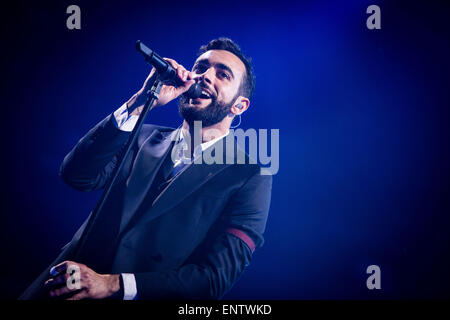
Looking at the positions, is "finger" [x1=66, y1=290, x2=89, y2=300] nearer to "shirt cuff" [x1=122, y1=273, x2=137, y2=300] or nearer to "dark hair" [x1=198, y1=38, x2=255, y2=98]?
"shirt cuff" [x1=122, y1=273, x2=137, y2=300]

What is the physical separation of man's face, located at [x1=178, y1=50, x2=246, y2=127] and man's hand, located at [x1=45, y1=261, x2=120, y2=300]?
3.70ft

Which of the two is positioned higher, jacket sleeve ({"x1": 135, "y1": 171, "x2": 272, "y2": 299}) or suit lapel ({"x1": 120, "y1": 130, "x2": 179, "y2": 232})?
suit lapel ({"x1": 120, "y1": 130, "x2": 179, "y2": 232})

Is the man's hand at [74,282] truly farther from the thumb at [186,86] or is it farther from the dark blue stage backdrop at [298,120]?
the thumb at [186,86]

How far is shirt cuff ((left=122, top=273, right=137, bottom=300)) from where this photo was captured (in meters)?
1.43

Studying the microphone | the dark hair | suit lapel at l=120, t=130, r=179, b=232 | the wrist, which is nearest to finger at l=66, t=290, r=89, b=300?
the wrist

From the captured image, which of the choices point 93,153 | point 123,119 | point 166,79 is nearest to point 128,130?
point 123,119

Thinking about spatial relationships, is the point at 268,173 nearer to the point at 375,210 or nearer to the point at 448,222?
the point at 375,210

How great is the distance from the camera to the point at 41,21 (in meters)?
2.20

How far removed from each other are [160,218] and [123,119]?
0.58 meters

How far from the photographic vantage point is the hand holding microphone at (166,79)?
1.22 m

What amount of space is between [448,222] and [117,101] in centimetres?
260

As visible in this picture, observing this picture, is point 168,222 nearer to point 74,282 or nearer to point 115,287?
point 115,287

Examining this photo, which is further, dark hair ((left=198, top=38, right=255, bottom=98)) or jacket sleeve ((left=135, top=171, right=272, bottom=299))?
dark hair ((left=198, top=38, right=255, bottom=98))
